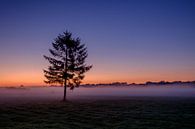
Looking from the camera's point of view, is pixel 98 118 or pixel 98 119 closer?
pixel 98 119

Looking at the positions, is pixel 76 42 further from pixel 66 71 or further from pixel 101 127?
pixel 101 127

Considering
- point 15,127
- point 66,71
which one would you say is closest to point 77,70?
point 66,71

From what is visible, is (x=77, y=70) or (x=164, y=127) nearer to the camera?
(x=164, y=127)

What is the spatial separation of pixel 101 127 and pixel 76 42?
31980 mm

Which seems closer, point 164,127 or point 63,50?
point 164,127

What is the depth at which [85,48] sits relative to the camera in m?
46.3

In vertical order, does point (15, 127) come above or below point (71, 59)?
below

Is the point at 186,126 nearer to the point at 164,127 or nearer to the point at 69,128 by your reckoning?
the point at 164,127

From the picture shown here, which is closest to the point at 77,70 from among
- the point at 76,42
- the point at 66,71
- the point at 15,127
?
the point at 66,71

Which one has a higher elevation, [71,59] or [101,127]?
[71,59]

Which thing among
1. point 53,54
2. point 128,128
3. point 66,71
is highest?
point 53,54

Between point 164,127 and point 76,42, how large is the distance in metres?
32.8

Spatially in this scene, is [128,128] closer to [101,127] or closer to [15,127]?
[101,127]

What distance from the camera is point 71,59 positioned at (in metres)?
45.2
